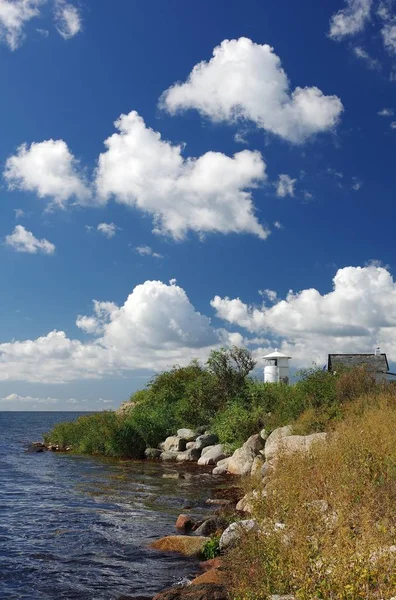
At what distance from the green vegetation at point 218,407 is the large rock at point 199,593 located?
50.3 feet

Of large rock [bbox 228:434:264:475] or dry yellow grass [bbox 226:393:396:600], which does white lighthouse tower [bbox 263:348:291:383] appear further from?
dry yellow grass [bbox 226:393:396:600]

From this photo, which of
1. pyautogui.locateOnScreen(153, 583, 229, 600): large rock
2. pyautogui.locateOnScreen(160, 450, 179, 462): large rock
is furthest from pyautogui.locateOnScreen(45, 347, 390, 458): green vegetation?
pyautogui.locateOnScreen(153, 583, 229, 600): large rock

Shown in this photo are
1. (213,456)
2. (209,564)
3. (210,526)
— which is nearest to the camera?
(209,564)

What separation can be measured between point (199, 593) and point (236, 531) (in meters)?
2.16

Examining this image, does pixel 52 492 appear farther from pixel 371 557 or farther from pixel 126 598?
pixel 371 557

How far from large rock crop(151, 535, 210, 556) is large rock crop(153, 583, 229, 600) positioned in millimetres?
3656

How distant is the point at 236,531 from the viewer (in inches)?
450

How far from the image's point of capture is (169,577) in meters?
12.4

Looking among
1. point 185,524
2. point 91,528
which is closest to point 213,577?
point 185,524

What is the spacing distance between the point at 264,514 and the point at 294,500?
0.64 m

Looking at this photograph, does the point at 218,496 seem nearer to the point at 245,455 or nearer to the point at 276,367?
the point at 245,455

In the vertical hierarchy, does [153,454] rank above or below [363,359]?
below

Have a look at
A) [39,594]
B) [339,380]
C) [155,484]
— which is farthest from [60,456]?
[39,594]

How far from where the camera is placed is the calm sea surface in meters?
12.4
